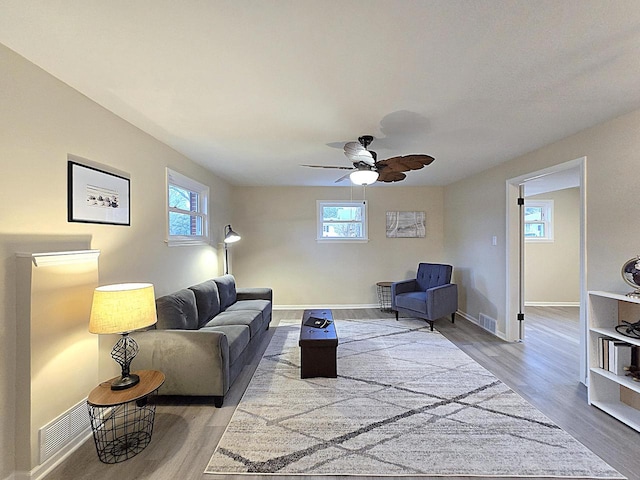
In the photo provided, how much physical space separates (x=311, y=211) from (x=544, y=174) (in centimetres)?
378

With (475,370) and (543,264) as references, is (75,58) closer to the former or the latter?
(475,370)

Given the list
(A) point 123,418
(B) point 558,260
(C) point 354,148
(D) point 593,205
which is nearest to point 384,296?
(B) point 558,260

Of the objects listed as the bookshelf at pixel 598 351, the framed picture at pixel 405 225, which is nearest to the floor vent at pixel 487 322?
the bookshelf at pixel 598 351

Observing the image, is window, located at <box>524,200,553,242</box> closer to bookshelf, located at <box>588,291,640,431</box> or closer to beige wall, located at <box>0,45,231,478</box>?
bookshelf, located at <box>588,291,640,431</box>

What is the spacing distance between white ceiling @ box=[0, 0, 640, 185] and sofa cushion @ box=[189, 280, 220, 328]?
1757mm

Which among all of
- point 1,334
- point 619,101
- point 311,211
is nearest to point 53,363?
point 1,334

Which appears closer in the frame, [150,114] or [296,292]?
[150,114]

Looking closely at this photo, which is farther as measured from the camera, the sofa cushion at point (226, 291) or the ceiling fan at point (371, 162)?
the sofa cushion at point (226, 291)

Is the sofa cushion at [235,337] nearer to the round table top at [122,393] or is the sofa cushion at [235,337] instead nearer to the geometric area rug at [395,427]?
the geometric area rug at [395,427]

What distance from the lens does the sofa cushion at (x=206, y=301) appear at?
3553mm

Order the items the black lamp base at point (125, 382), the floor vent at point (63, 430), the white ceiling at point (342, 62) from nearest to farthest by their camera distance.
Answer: the white ceiling at point (342, 62) < the floor vent at point (63, 430) < the black lamp base at point (125, 382)

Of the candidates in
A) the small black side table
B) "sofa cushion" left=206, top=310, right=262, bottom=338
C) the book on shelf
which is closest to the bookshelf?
the book on shelf

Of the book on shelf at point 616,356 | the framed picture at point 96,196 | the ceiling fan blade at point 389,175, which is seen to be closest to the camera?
the framed picture at point 96,196

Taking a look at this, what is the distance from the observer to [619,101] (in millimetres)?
2309
